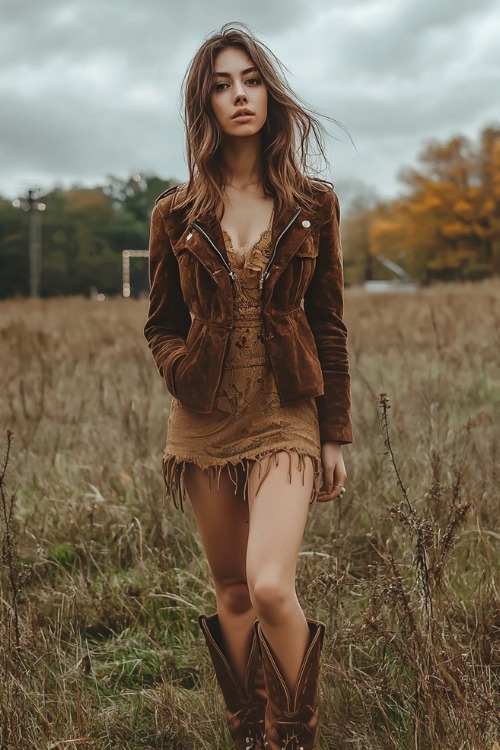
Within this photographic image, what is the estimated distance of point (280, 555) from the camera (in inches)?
83.0

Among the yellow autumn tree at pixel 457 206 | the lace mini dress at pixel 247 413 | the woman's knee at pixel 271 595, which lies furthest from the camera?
the yellow autumn tree at pixel 457 206

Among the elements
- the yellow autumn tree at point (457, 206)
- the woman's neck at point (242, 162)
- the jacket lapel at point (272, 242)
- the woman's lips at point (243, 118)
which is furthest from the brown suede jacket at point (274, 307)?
the yellow autumn tree at point (457, 206)

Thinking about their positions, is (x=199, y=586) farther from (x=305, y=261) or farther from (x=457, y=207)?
(x=457, y=207)

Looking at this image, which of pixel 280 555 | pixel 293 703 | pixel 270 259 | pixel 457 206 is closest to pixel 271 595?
pixel 280 555

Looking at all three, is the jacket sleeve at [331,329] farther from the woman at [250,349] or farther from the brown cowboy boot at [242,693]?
the brown cowboy boot at [242,693]

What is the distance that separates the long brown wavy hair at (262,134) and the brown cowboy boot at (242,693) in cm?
131

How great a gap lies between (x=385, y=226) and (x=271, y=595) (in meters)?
46.6

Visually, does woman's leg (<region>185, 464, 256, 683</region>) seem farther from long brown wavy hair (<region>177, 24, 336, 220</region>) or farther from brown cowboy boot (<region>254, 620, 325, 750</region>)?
long brown wavy hair (<region>177, 24, 336, 220</region>)

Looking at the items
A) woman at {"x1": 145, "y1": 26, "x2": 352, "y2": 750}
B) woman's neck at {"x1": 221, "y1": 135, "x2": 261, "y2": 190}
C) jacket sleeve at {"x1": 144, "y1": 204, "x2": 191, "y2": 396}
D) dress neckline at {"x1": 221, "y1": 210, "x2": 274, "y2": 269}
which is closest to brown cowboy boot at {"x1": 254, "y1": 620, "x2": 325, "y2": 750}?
woman at {"x1": 145, "y1": 26, "x2": 352, "y2": 750}

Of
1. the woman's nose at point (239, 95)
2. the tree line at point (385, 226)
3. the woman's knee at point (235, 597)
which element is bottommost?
the woman's knee at point (235, 597)

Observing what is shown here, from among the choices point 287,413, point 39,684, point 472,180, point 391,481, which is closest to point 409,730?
point 287,413

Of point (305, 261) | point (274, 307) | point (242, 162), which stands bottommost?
point (274, 307)

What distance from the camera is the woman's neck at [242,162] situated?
2.55 m

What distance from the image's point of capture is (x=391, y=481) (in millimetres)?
4102
